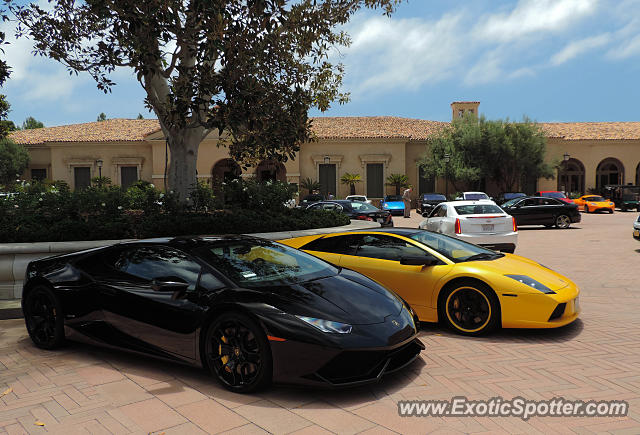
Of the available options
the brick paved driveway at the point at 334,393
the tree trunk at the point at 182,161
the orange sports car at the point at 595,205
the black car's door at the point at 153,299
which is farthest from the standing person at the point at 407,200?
the black car's door at the point at 153,299

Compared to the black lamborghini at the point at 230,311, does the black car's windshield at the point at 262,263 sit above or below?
above

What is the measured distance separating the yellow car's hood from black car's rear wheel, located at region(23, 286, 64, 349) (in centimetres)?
435

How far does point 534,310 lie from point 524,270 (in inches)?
24.2

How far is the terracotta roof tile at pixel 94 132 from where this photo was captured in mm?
41094

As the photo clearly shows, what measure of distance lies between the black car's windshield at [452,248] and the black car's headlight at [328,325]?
2.45m

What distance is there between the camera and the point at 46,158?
138ft

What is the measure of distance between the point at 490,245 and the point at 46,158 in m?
40.8

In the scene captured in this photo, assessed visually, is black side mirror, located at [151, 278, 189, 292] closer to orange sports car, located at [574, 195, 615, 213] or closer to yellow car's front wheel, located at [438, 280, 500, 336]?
yellow car's front wheel, located at [438, 280, 500, 336]

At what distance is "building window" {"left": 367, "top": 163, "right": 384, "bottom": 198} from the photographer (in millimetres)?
41594

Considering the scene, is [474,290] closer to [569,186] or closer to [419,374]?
[419,374]

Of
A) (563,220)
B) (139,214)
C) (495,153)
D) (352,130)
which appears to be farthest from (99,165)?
(139,214)

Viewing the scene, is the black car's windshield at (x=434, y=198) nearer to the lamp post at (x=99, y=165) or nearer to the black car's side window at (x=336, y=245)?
the lamp post at (x=99, y=165)

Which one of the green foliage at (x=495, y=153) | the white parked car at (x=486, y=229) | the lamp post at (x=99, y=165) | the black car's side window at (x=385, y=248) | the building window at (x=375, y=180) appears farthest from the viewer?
the building window at (x=375, y=180)

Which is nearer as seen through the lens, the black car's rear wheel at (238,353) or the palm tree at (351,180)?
the black car's rear wheel at (238,353)
